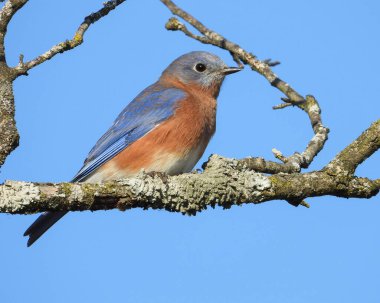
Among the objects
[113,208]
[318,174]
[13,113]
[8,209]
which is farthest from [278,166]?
[8,209]

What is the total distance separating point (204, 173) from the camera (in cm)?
568

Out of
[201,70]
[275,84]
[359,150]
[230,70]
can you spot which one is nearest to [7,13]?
[275,84]

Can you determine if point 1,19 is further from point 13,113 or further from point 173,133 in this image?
point 173,133

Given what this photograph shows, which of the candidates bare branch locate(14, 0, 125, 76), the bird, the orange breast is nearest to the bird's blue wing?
the bird

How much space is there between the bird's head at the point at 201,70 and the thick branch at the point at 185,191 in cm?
345

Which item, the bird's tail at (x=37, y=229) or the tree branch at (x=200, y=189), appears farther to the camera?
the bird's tail at (x=37, y=229)

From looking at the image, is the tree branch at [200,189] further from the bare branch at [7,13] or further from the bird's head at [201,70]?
the bird's head at [201,70]

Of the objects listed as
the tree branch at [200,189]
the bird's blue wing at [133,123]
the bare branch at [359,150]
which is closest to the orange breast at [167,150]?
the bird's blue wing at [133,123]

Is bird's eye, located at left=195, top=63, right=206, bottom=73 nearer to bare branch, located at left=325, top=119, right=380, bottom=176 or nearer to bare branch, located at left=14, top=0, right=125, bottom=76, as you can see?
bare branch, located at left=14, top=0, right=125, bottom=76

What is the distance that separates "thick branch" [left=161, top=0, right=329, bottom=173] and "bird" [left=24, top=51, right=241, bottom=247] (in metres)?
0.96

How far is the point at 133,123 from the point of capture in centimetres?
829

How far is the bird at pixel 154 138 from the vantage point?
298 inches

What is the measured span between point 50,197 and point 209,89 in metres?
5.04

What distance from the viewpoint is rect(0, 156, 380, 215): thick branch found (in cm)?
445
